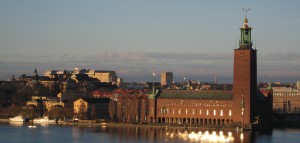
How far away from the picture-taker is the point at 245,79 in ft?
265

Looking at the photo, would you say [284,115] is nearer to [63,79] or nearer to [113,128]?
[113,128]

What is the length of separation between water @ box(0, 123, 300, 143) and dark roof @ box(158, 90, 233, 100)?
310 inches

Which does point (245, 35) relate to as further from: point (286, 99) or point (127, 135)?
point (286, 99)

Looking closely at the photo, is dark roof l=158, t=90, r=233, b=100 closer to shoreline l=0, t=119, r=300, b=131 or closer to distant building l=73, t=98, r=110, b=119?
shoreline l=0, t=119, r=300, b=131

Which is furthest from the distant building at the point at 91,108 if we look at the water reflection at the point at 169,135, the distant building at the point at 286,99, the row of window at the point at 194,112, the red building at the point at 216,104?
the distant building at the point at 286,99

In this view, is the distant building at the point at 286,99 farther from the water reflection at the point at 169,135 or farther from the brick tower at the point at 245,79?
the water reflection at the point at 169,135

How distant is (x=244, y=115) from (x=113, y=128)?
14828 millimetres

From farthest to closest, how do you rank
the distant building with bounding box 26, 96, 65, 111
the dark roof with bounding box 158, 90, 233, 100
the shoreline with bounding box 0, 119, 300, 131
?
the distant building with bounding box 26, 96, 65, 111 → the dark roof with bounding box 158, 90, 233, 100 → the shoreline with bounding box 0, 119, 300, 131

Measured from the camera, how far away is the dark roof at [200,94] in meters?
84.4

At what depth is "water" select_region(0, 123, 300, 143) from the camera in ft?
213

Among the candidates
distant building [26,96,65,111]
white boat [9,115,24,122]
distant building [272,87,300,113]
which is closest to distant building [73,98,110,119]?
distant building [26,96,65,111]

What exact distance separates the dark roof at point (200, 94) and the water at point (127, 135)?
25.8 feet

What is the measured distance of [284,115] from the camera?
9738cm

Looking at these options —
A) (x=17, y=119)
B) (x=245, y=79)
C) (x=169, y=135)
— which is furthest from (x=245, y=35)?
(x=17, y=119)
